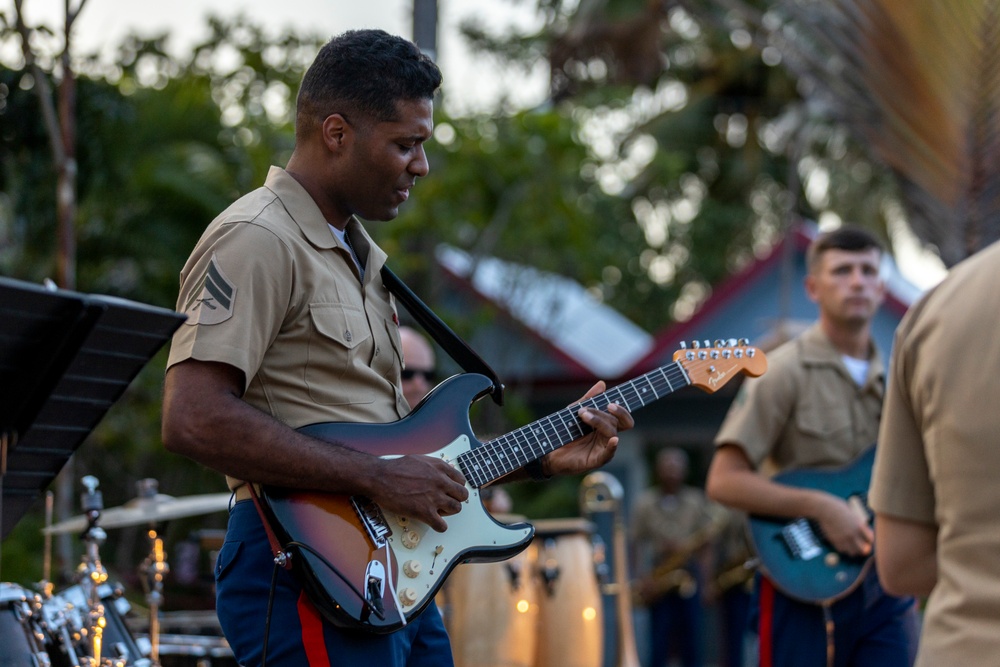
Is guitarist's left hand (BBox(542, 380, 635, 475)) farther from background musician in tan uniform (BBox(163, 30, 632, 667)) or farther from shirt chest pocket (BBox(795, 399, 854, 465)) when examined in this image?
shirt chest pocket (BBox(795, 399, 854, 465))

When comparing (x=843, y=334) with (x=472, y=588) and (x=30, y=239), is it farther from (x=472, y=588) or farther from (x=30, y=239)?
(x=30, y=239)

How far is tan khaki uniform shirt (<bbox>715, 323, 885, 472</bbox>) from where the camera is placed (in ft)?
17.7

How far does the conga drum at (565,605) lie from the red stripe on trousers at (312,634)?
459 cm

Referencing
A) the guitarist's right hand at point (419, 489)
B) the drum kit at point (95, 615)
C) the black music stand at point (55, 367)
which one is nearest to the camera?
the black music stand at point (55, 367)

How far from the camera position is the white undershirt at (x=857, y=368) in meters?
5.55

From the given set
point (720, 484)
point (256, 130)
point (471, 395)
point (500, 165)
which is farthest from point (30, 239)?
point (471, 395)

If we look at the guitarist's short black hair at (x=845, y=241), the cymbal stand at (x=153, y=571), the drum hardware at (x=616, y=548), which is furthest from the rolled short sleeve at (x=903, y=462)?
the drum hardware at (x=616, y=548)

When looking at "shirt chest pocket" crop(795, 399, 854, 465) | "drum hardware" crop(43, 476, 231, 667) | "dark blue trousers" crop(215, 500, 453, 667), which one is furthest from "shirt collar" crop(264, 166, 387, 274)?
"shirt chest pocket" crop(795, 399, 854, 465)

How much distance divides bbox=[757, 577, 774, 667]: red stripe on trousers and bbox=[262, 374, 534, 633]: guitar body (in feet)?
6.83

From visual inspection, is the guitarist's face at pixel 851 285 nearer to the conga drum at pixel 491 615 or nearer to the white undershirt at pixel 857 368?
the white undershirt at pixel 857 368

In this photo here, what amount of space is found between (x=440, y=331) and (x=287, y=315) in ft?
2.61

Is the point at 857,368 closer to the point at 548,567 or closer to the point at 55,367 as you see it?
the point at 548,567

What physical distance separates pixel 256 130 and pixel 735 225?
17.1 metres

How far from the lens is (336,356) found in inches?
133
